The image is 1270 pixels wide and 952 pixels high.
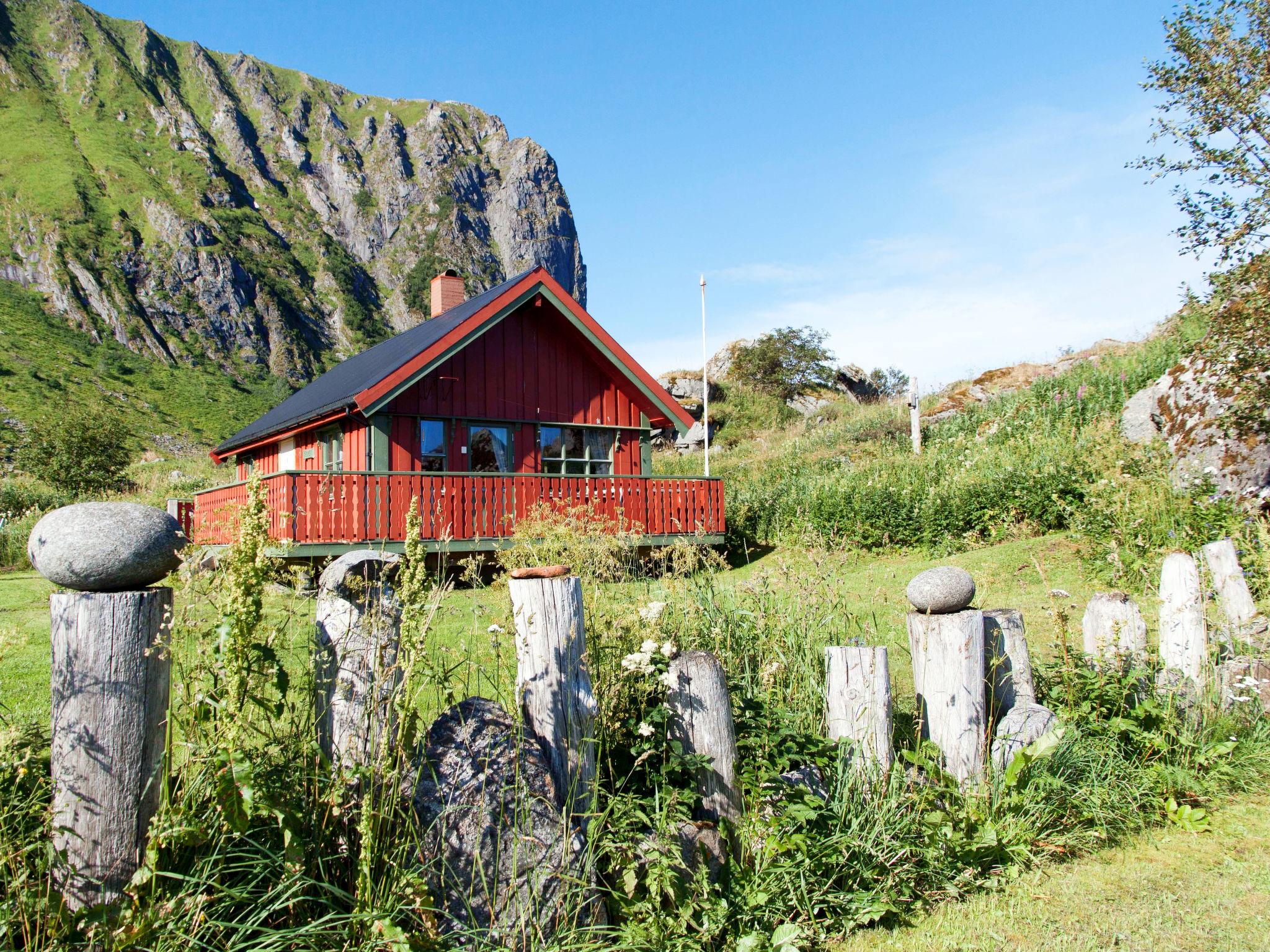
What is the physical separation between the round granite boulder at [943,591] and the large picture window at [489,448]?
11.2m

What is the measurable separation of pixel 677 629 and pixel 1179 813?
246cm

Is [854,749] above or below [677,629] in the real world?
below

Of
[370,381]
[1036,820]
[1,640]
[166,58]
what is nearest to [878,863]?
[1036,820]

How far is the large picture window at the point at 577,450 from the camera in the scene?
15.2 m

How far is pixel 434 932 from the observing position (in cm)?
220

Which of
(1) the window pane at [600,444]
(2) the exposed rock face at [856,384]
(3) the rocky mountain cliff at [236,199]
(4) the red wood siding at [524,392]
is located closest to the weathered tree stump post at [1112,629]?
(4) the red wood siding at [524,392]

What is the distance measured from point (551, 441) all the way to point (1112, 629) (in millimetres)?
11994

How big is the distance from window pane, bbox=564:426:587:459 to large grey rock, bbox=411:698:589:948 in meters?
13.0

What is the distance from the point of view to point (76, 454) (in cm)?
2347

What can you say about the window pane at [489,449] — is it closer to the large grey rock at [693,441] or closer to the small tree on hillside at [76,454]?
the large grey rock at [693,441]

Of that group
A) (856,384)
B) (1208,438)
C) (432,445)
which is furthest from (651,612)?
(856,384)

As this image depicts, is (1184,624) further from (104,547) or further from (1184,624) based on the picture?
(104,547)

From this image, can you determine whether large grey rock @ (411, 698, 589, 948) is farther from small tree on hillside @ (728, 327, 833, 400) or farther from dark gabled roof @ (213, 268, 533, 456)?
small tree on hillside @ (728, 327, 833, 400)

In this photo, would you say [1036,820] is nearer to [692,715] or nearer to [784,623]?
[784,623]
